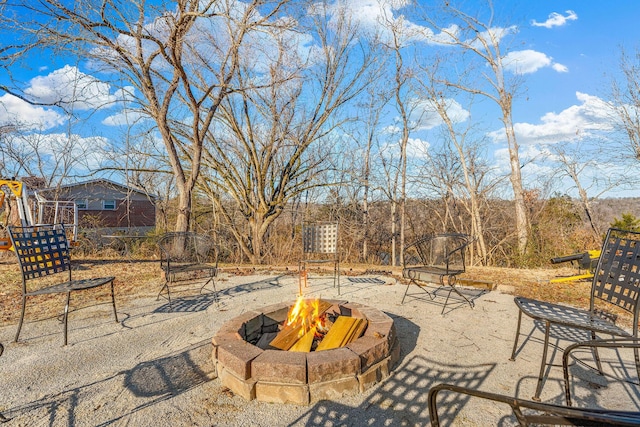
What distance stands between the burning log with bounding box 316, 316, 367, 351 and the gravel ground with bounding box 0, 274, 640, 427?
37 centimetres

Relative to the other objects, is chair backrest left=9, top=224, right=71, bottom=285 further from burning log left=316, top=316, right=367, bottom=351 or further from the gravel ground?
burning log left=316, top=316, right=367, bottom=351

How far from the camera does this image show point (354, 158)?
10.9 m

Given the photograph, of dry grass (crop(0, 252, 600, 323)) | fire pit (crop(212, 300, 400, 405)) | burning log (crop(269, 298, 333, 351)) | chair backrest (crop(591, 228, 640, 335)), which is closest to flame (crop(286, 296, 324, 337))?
burning log (crop(269, 298, 333, 351))

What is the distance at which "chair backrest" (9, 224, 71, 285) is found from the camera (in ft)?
9.38

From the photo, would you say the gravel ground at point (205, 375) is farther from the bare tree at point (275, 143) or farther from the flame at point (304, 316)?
the bare tree at point (275, 143)

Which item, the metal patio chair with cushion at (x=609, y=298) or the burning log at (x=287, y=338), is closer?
the metal patio chair with cushion at (x=609, y=298)

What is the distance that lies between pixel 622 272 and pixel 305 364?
2169 millimetres

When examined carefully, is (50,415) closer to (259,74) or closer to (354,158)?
(259,74)

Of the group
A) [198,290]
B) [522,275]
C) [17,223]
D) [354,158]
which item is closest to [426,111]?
[354,158]

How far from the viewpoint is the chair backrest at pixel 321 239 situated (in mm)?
4965

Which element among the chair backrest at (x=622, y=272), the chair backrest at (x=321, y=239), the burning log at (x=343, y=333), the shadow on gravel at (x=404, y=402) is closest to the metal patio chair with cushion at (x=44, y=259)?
the burning log at (x=343, y=333)

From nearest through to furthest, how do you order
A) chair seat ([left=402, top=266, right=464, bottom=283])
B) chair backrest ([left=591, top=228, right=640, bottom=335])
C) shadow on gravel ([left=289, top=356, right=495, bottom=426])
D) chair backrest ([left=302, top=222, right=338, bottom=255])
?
shadow on gravel ([left=289, top=356, right=495, bottom=426])
chair backrest ([left=591, top=228, right=640, bottom=335])
chair seat ([left=402, top=266, right=464, bottom=283])
chair backrest ([left=302, top=222, right=338, bottom=255])

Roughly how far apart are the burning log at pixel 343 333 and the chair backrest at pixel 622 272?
165 cm

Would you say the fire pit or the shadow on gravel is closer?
the shadow on gravel
